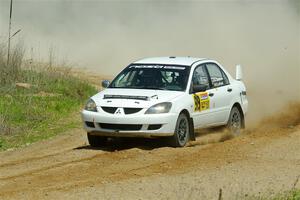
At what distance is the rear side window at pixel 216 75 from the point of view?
51.5 feet

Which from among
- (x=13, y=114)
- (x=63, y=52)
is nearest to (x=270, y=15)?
(x=63, y=52)

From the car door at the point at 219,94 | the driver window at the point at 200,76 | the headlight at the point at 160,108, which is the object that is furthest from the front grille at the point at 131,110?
the car door at the point at 219,94

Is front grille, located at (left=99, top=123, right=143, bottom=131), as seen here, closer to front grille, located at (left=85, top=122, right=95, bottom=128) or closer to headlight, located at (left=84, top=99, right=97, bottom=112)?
front grille, located at (left=85, top=122, right=95, bottom=128)

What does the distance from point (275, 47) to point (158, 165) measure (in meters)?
21.3

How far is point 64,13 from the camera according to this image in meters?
38.5

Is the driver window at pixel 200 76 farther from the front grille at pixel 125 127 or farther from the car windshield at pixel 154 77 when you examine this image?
the front grille at pixel 125 127

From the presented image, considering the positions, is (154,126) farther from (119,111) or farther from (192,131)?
(192,131)

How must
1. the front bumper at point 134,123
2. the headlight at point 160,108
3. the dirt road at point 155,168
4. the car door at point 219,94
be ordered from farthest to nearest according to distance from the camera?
the car door at point 219,94 < the headlight at point 160,108 < the front bumper at point 134,123 < the dirt road at point 155,168

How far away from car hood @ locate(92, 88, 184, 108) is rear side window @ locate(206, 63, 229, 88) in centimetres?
135

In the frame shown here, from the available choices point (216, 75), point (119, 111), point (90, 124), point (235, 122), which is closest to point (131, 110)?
point (119, 111)

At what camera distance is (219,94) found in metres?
15.6

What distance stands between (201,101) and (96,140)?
1.85 metres

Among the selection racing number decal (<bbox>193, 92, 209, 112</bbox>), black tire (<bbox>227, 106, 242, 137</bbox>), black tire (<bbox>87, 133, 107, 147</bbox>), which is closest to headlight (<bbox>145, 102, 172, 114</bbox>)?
racing number decal (<bbox>193, 92, 209, 112</bbox>)

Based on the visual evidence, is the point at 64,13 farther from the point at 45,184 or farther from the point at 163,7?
the point at 45,184
